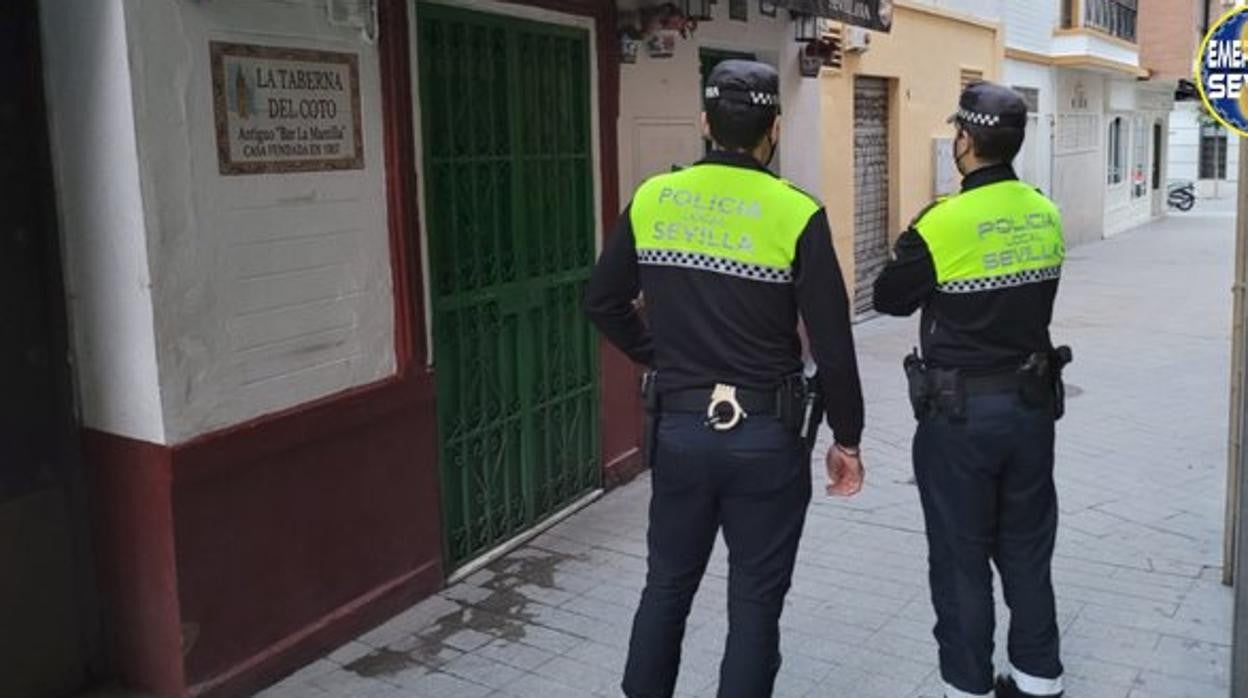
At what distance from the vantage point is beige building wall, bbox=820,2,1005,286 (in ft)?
36.1

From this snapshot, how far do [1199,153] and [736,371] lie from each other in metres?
43.6

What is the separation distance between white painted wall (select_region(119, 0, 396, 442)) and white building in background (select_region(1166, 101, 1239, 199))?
135ft

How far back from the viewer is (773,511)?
319 cm

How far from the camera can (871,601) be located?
482 cm

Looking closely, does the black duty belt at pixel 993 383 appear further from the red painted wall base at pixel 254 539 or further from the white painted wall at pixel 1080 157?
the white painted wall at pixel 1080 157

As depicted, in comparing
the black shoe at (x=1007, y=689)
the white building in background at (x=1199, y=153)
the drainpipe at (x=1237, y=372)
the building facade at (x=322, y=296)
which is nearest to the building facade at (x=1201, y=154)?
the white building in background at (x=1199, y=153)

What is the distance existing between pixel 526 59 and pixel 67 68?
2258 millimetres

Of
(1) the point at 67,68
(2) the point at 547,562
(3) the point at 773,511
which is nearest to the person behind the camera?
(3) the point at 773,511

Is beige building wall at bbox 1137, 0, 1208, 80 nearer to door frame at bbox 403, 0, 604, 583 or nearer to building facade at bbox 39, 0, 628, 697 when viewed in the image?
door frame at bbox 403, 0, 604, 583

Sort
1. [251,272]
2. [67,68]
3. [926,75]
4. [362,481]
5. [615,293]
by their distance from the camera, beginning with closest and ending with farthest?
[615,293]
[67,68]
[251,272]
[362,481]
[926,75]

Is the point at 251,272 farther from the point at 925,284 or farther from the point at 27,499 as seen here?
the point at 925,284

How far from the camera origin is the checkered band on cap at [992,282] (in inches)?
136

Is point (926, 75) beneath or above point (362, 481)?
above

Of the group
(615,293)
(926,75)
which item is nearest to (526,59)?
(615,293)
